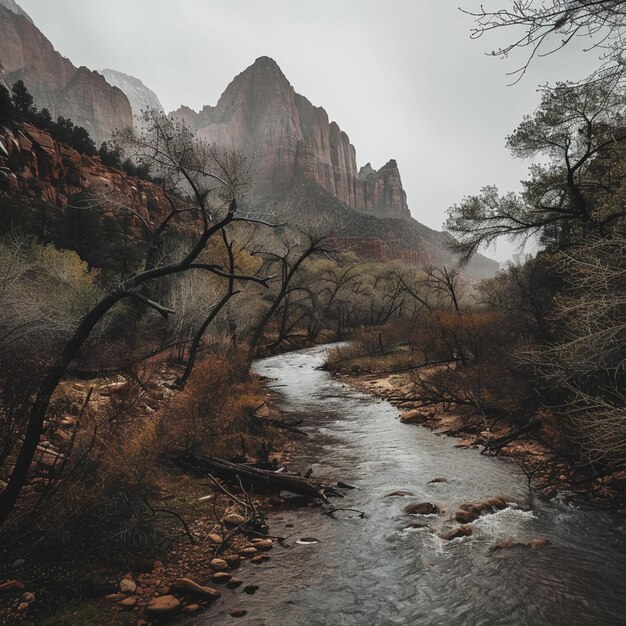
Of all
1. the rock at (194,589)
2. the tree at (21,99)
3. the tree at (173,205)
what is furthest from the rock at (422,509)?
the tree at (21,99)

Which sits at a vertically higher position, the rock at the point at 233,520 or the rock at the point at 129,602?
the rock at the point at 129,602

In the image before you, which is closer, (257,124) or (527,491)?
(527,491)

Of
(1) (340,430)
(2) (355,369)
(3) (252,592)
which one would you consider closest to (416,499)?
(3) (252,592)

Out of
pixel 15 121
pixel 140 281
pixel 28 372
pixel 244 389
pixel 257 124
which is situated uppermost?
pixel 257 124

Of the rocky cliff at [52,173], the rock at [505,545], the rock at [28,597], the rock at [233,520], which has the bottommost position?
the rock at [505,545]

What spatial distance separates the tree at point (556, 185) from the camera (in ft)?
29.5

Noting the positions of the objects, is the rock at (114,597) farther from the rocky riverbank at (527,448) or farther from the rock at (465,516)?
the rocky riverbank at (527,448)

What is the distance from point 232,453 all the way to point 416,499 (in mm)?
3551

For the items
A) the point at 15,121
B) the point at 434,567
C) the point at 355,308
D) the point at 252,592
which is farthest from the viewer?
the point at 355,308

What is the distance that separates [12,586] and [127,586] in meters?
0.98

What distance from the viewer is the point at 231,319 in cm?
1958

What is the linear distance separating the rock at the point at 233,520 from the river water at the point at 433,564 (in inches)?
18.2

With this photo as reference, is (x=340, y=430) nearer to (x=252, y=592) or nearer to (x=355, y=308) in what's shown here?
(x=252, y=592)

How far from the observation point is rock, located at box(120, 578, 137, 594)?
369 centimetres
